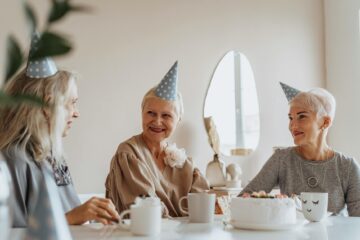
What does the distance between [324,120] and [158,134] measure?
30.2 inches

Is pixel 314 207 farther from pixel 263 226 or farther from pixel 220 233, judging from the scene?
pixel 220 233

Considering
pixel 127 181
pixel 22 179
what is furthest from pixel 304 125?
pixel 22 179

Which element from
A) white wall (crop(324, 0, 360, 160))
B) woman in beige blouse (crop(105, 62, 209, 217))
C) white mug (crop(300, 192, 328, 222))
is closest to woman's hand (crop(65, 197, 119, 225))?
woman in beige blouse (crop(105, 62, 209, 217))

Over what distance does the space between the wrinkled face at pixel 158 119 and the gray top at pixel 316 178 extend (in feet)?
1.37

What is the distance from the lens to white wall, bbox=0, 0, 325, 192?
2.67 meters

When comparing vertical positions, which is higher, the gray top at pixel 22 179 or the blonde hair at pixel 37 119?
the blonde hair at pixel 37 119

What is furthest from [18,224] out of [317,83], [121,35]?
[317,83]

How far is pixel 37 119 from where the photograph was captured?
1.42 meters

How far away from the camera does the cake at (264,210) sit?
1.19m

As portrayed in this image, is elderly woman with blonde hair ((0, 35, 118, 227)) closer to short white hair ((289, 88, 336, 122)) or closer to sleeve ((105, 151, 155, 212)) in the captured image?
sleeve ((105, 151, 155, 212))

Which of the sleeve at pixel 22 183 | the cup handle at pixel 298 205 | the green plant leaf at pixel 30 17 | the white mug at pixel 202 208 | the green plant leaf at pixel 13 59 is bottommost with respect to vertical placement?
the cup handle at pixel 298 205

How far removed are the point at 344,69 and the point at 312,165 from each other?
1.73 m

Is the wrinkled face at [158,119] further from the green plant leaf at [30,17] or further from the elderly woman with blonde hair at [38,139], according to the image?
the green plant leaf at [30,17]

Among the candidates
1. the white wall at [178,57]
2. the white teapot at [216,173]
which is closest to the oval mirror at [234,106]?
the white wall at [178,57]
